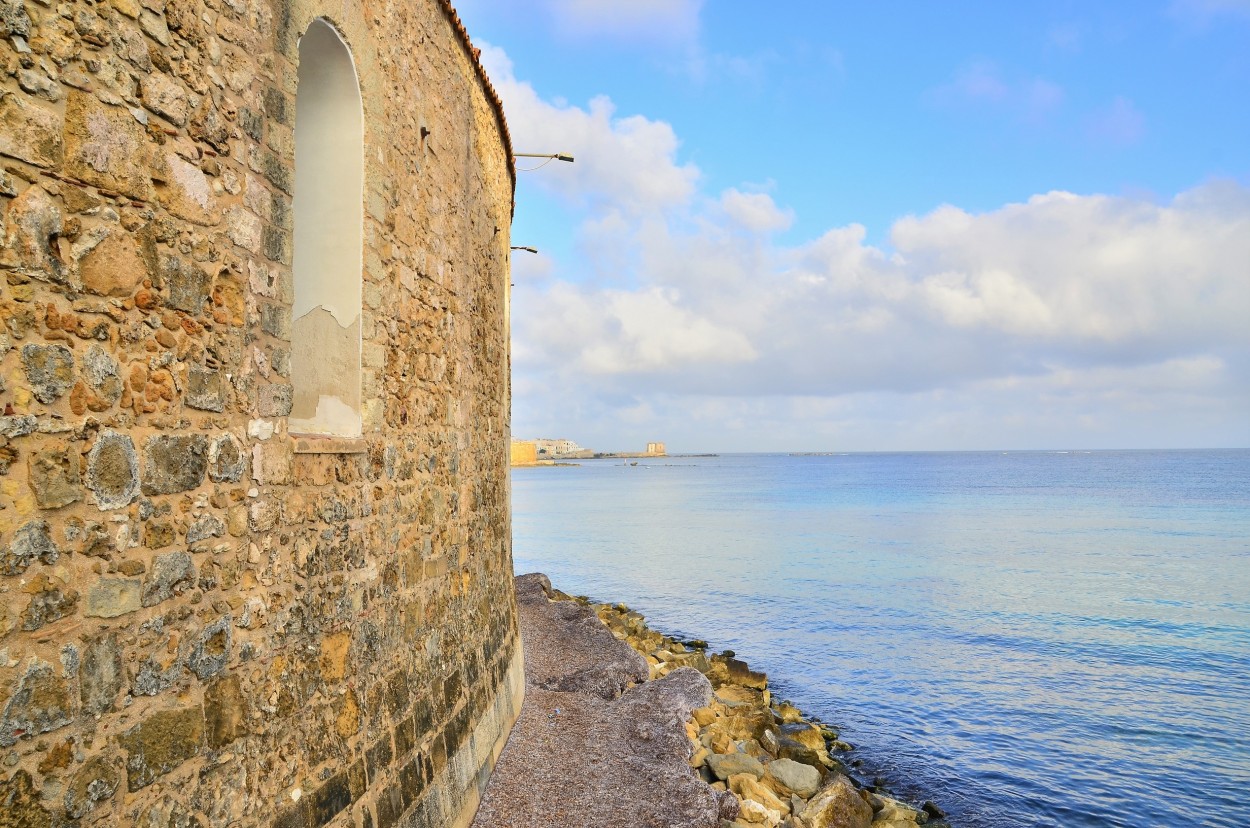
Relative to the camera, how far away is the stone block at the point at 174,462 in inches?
119

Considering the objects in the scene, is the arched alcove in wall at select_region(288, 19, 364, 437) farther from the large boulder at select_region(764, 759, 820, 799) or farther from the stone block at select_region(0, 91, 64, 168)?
the large boulder at select_region(764, 759, 820, 799)

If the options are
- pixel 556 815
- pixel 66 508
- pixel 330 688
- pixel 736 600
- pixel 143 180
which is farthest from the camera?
pixel 736 600

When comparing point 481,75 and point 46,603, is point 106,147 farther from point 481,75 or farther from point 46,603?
point 481,75

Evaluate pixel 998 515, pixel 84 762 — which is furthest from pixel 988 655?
pixel 998 515

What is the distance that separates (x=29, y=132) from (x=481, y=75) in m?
5.61

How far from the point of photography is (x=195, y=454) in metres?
3.28

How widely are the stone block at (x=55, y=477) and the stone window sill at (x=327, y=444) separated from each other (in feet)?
4.38

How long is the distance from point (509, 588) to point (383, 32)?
622 centimetres

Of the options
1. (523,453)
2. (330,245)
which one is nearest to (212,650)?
(330,245)

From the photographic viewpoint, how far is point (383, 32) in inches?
201

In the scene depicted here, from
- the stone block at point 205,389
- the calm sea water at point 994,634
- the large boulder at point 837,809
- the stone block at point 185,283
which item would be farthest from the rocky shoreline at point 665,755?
the stone block at point 185,283

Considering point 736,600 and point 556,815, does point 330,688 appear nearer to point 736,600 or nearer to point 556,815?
point 556,815

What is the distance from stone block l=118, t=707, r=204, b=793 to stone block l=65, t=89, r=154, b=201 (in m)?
2.01

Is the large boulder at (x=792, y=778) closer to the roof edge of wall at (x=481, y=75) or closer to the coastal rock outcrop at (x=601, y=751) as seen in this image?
the coastal rock outcrop at (x=601, y=751)
